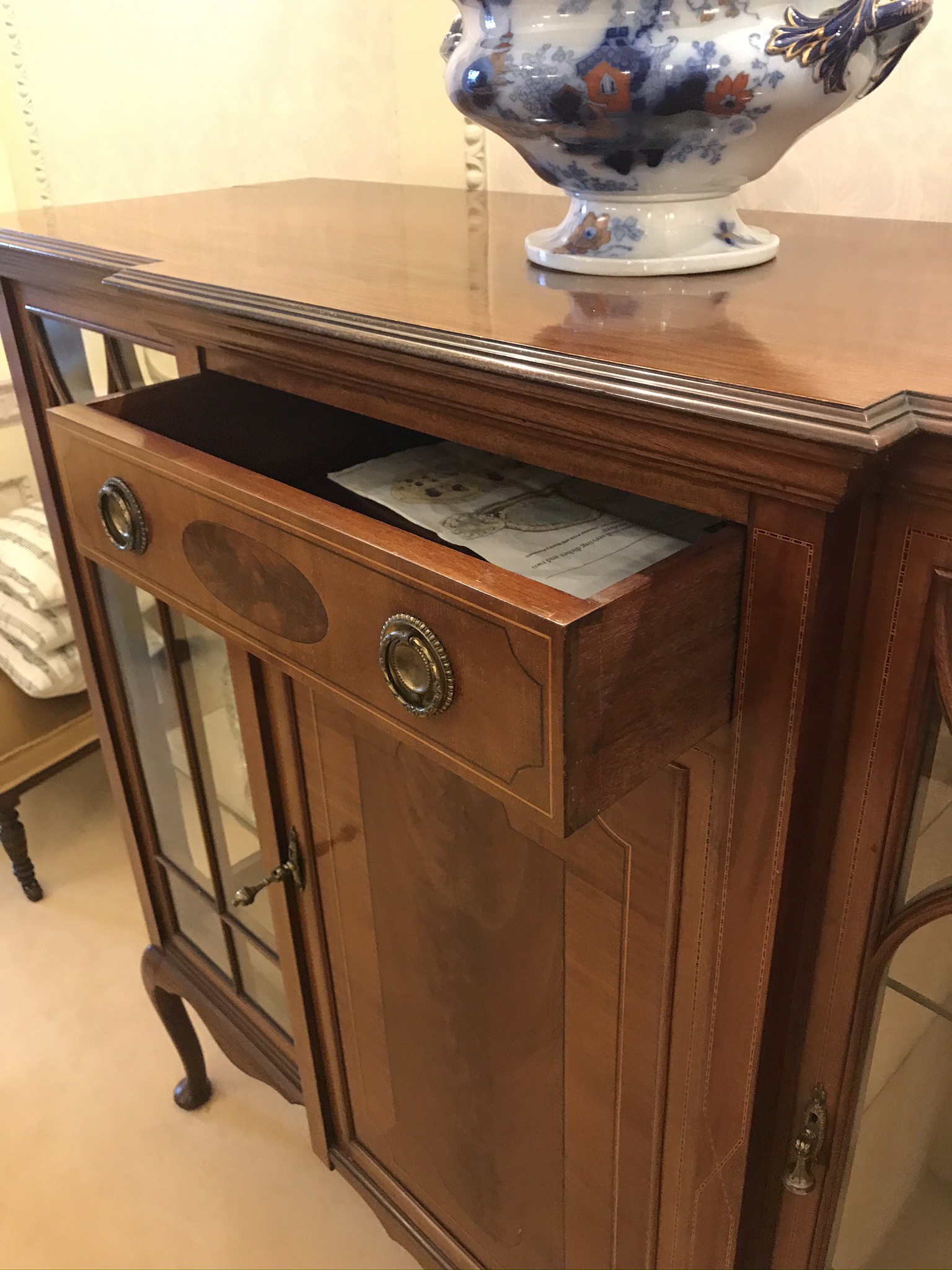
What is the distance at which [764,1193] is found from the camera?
0.52 meters

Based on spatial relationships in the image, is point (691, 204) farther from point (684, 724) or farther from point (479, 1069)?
point (479, 1069)

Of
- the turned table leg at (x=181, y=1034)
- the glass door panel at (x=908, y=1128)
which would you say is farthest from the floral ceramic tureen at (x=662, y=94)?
the turned table leg at (x=181, y=1034)

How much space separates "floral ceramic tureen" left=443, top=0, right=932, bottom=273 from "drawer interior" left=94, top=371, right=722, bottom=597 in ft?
0.55

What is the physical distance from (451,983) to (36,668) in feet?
3.14

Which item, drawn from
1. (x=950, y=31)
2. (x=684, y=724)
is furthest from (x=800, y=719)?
(x=950, y=31)

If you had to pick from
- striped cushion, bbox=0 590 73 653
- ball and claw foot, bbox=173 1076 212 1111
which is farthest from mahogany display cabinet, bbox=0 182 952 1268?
striped cushion, bbox=0 590 73 653

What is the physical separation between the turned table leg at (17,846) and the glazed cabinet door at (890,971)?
4.03 feet

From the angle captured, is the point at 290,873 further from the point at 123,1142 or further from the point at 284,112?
the point at 284,112

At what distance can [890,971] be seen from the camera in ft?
1.40

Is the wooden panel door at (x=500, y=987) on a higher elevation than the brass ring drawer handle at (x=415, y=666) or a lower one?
lower

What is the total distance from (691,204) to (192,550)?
310 mm

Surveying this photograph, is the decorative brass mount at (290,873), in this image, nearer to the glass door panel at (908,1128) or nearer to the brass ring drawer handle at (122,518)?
the brass ring drawer handle at (122,518)

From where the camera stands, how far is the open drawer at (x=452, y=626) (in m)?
0.33

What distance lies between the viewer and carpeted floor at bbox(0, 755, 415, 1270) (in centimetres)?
105
